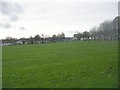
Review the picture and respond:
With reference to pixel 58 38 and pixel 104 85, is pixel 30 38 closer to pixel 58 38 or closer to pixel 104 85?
pixel 58 38

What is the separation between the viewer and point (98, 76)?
1054cm

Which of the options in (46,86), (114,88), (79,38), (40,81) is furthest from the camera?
(79,38)

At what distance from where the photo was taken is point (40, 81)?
32.8ft

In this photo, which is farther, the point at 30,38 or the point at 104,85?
the point at 30,38

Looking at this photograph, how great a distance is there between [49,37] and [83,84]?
12232cm

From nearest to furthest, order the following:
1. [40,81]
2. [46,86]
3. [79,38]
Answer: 1. [46,86]
2. [40,81]
3. [79,38]

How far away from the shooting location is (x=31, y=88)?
8742 mm

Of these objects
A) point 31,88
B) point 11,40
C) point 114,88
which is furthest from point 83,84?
point 11,40

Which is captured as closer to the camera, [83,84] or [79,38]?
[83,84]

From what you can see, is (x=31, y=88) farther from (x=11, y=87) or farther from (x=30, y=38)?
(x=30, y=38)

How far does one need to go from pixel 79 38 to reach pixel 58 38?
11221mm

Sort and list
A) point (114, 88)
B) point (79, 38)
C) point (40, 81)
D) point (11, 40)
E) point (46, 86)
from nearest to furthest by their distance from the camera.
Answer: point (114, 88)
point (46, 86)
point (40, 81)
point (11, 40)
point (79, 38)

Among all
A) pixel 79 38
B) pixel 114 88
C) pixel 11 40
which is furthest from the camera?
pixel 79 38

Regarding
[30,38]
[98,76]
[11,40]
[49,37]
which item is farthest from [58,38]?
[98,76]
